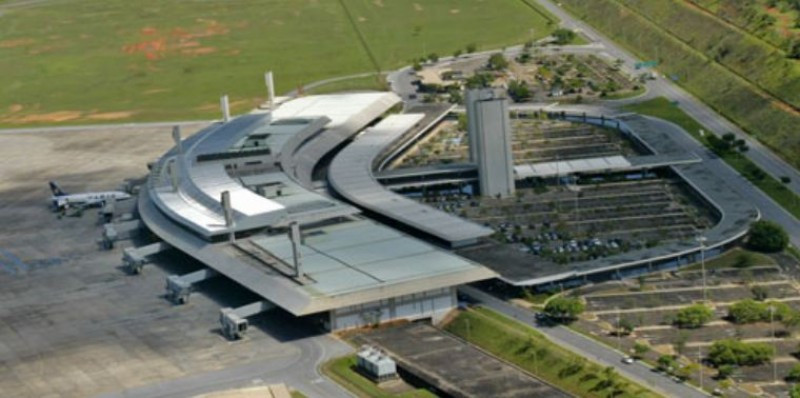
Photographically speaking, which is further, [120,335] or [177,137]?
[177,137]

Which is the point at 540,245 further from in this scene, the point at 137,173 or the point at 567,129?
the point at 137,173

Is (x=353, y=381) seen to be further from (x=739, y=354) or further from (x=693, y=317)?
(x=739, y=354)

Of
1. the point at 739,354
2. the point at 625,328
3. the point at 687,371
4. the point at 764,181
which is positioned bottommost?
the point at 764,181

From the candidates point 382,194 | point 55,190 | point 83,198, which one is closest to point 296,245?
point 382,194

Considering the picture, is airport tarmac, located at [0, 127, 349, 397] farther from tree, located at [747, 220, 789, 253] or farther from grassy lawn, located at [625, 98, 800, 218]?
grassy lawn, located at [625, 98, 800, 218]

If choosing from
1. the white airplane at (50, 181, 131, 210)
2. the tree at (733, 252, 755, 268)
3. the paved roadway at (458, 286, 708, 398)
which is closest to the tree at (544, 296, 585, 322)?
the paved roadway at (458, 286, 708, 398)

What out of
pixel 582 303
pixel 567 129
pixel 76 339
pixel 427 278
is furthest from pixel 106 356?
pixel 567 129
